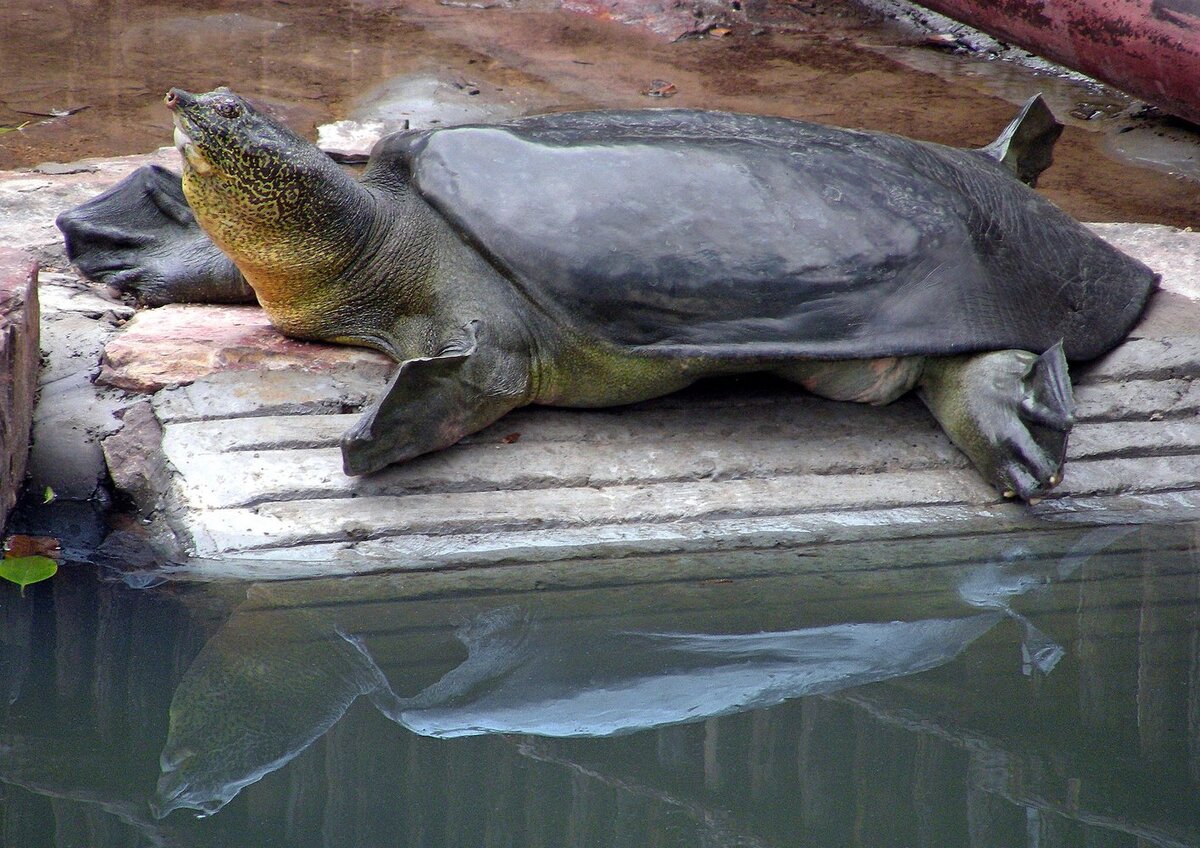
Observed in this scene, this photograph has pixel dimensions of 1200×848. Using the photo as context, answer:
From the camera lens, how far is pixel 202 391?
2.88 m

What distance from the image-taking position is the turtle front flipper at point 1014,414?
2.82 metres

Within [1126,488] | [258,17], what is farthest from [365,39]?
[1126,488]

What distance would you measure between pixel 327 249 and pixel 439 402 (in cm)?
52

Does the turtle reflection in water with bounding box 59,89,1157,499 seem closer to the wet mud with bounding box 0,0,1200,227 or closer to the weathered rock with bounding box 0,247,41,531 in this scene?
the weathered rock with bounding box 0,247,41,531

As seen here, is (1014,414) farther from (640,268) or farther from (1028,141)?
(1028,141)

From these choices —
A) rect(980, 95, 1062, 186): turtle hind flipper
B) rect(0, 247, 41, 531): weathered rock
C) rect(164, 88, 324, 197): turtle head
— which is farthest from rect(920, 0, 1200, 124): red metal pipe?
rect(0, 247, 41, 531): weathered rock

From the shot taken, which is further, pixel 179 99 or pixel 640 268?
pixel 640 268

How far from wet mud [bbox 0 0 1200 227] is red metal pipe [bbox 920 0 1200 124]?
1.23ft

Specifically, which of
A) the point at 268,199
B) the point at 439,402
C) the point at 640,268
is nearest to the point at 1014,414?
the point at 640,268

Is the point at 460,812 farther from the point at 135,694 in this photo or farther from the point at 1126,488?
the point at 1126,488

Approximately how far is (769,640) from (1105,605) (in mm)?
716

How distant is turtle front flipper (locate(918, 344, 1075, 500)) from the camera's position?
2.82 metres

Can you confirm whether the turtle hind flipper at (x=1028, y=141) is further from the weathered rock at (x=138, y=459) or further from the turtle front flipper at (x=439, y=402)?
the weathered rock at (x=138, y=459)

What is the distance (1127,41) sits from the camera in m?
5.09
